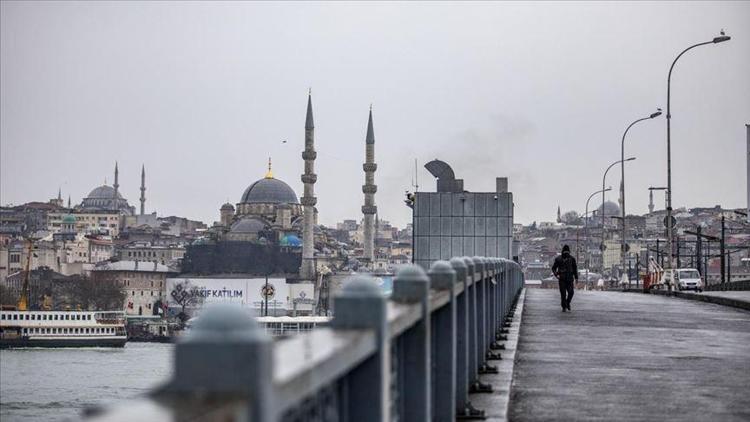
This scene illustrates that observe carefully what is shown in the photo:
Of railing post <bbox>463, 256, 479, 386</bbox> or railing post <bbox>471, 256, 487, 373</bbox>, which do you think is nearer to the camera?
railing post <bbox>463, 256, 479, 386</bbox>

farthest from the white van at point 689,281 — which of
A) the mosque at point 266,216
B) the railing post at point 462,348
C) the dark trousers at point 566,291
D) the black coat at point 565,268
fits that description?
the mosque at point 266,216

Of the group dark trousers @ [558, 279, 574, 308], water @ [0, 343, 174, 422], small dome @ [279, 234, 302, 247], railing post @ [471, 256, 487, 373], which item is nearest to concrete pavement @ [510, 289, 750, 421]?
railing post @ [471, 256, 487, 373]

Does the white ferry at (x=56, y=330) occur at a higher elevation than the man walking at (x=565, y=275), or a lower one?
lower

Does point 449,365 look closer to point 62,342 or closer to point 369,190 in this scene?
point 62,342

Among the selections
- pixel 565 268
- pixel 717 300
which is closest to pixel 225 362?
pixel 565 268

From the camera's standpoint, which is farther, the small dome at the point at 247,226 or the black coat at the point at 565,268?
the small dome at the point at 247,226

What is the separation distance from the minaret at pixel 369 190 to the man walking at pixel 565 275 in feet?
415

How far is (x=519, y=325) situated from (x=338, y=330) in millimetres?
12337

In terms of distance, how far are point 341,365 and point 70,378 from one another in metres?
65.6

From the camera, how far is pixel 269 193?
Answer: 578 ft

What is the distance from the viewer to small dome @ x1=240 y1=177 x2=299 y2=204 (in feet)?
575

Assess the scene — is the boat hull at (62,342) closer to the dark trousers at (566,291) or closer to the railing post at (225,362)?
the dark trousers at (566,291)

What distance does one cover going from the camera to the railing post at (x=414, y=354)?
16.7 feet

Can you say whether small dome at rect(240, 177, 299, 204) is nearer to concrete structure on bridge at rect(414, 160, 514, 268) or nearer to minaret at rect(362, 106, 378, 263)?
minaret at rect(362, 106, 378, 263)
